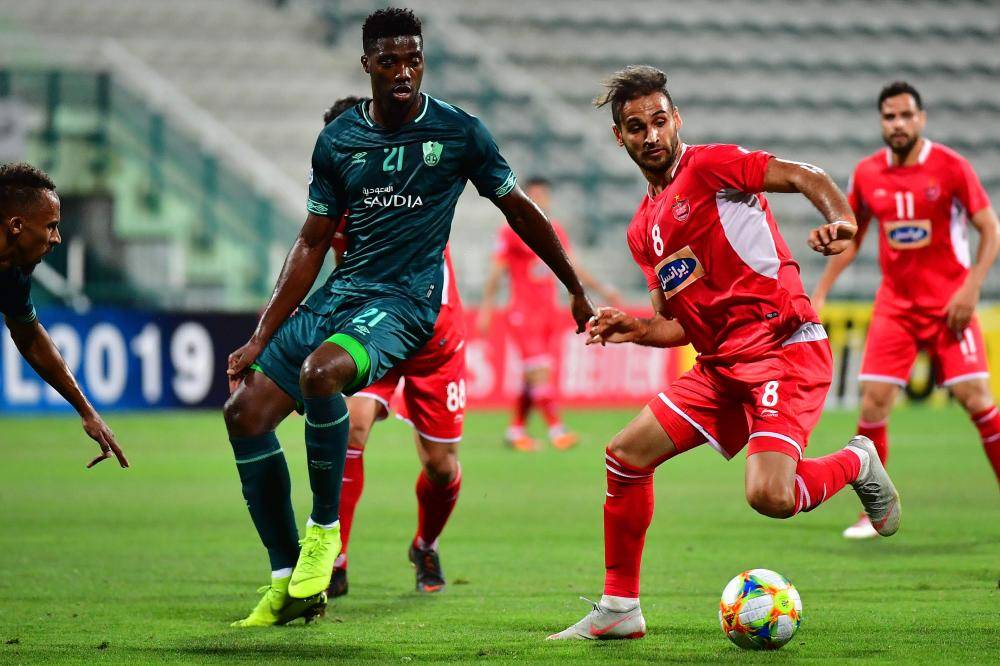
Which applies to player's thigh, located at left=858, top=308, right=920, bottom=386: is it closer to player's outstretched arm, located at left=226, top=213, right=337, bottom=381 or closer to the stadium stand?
player's outstretched arm, located at left=226, top=213, right=337, bottom=381

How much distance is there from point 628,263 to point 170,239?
691cm

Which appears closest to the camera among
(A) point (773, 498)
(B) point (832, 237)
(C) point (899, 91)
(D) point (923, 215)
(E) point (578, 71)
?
(B) point (832, 237)

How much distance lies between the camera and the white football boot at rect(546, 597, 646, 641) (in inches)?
201

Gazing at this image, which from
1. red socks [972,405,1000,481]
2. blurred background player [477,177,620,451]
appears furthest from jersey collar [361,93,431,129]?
blurred background player [477,177,620,451]

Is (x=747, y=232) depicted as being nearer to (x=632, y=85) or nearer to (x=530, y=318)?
(x=632, y=85)

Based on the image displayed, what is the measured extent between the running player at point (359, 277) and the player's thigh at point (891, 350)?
2898 mm

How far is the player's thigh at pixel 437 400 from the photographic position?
6.30 m

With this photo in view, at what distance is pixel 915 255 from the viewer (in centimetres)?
790

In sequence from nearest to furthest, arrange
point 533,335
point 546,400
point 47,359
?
point 47,359, point 546,400, point 533,335

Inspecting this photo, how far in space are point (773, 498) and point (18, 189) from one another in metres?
3.03

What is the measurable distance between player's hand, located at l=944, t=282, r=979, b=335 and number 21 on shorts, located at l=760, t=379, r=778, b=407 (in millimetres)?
2649

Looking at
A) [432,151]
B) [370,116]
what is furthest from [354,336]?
[370,116]

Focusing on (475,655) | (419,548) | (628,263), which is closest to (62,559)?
(419,548)

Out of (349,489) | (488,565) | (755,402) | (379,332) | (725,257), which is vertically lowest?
(488,565)
